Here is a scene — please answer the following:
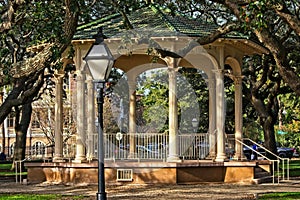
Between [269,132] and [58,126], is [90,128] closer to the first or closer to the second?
[58,126]

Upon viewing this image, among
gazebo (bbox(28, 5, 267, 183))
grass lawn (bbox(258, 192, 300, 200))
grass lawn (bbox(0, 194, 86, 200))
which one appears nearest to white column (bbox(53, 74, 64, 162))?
gazebo (bbox(28, 5, 267, 183))

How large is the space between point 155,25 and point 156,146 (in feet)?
14.0

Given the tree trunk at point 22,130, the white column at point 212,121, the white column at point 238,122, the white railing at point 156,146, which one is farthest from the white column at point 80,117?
the tree trunk at point 22,130

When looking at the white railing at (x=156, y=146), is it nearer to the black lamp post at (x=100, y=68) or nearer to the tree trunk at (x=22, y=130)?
the black lamp post at (x=100, y=68)

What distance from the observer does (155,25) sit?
2286 cm

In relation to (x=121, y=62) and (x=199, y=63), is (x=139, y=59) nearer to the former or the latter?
(x=121, y=62)

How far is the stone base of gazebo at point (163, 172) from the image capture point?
21.8m

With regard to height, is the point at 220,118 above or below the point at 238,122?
above

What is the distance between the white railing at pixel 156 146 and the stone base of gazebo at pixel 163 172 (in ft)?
3.02

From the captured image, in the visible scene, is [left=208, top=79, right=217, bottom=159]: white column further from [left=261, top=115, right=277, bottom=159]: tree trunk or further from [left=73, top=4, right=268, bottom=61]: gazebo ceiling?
[left=261, top=115, right=277, bottom=159]: tree trunk

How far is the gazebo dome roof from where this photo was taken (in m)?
22.1

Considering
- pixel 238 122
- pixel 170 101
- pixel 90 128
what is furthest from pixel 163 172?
pixel 238 122

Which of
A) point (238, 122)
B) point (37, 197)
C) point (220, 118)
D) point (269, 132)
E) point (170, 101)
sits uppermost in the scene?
point (170, 101)

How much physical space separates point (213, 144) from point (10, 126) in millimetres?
47689
